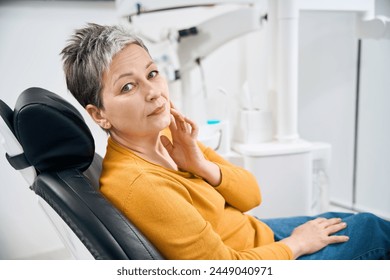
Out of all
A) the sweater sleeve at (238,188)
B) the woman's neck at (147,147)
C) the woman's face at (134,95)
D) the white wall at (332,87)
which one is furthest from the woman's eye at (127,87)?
the white wall at (332,87)

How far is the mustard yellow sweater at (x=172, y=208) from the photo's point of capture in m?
0.71

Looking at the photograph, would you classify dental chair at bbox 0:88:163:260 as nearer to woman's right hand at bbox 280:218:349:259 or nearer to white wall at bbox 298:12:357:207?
woman's right hand at bbox 280:218:349:259

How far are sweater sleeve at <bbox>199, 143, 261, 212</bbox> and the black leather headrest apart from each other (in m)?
0.32

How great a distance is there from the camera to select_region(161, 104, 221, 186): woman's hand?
881 mm

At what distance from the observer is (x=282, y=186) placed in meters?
1.43

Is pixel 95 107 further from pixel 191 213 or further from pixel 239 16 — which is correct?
pixel 239 16

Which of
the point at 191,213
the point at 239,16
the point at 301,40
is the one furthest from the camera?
the point at 301,40

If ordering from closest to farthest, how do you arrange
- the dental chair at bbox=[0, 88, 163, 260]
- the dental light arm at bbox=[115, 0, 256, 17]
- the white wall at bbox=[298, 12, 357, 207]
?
1. the dental chair at bbox=[0, 88, 163, 260]
2. the dental light arm at bbox=[115, 0, 256, 17]
3. the white wall at bbox=[298, 12, 357, 207]

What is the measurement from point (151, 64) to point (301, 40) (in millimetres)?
1111

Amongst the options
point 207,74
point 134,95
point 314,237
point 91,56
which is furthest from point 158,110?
point 207,74

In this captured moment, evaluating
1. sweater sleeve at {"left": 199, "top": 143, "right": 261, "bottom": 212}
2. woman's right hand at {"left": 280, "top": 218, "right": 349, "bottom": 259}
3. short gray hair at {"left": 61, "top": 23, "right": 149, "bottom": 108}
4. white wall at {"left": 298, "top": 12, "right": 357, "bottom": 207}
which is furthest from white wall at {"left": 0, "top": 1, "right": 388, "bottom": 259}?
woman's right hand at {"left": 280, "top": 218, "right": 349, "bottom": 259}

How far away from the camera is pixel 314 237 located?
908mm
